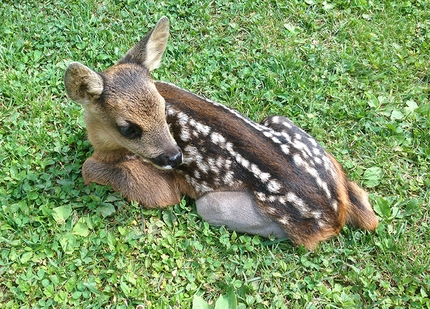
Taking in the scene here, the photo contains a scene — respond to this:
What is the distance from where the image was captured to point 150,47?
426 centimetres

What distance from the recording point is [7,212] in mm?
4281

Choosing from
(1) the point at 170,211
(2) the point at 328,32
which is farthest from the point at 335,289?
(2) the point at 328,32

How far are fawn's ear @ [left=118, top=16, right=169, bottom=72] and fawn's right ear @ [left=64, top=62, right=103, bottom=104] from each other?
18.4 inches

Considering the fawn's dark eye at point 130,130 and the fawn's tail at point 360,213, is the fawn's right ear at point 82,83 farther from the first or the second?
the fawn's tail at point 360,213

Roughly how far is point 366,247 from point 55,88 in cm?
342

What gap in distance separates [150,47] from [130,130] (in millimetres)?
763

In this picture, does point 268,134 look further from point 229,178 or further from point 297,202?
point 297,202

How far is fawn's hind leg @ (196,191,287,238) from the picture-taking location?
13.5 feet

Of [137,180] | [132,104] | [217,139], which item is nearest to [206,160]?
[217,139]

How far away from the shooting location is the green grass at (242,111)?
13.3ft

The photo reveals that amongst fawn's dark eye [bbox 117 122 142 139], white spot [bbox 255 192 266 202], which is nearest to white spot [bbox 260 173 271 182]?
white spot [bbox 255 192 266 202]

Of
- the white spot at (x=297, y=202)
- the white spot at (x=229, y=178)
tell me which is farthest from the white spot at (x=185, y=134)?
the white spot at (x=297, y=202)

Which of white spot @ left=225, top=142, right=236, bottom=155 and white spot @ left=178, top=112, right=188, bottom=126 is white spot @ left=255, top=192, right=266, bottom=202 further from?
white spot @ left=178, top=112, right=188, bottom=126

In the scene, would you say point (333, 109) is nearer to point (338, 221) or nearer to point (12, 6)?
point (338, 221)
